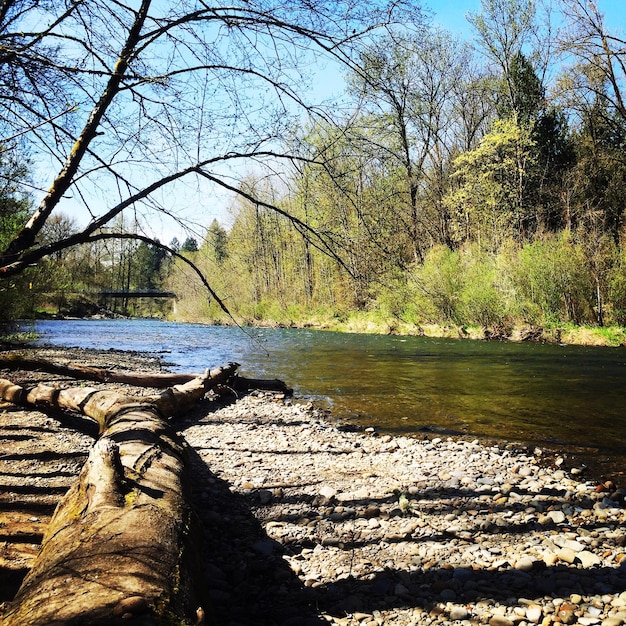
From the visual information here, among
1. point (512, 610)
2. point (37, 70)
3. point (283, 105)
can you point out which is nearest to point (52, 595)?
point (512, 610)

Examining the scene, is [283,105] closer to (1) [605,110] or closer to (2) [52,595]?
(2) [52,595]

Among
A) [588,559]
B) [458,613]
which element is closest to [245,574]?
[458,613]

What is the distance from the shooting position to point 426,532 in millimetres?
3645

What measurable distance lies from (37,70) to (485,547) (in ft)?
15.4

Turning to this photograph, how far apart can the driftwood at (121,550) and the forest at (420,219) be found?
1328 millimetres

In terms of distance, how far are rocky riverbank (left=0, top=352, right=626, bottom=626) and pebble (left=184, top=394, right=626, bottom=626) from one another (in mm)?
12

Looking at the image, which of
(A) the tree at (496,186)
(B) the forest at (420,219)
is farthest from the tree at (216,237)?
(A) the tree at (496,186)

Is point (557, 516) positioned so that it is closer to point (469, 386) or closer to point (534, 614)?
point (534, 614)

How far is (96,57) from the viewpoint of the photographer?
3426 mm

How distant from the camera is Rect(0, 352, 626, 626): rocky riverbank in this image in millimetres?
2783

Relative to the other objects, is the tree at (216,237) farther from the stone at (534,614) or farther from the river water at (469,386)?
the stone at (534,614)

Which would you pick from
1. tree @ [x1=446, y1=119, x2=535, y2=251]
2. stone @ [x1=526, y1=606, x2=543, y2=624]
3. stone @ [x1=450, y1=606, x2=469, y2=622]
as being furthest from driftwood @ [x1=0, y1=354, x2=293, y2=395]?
tree @ [x1=446, y1=119, x2=535, y2=251]

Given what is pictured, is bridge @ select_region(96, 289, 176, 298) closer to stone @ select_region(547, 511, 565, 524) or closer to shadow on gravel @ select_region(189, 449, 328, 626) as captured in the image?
shadow on gravel @ select_region(189, 449, 328, 626)

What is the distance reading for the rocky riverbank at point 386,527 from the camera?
9.13ft
